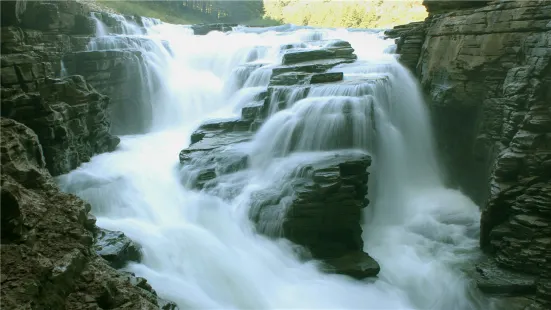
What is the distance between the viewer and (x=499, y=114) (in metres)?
10.6

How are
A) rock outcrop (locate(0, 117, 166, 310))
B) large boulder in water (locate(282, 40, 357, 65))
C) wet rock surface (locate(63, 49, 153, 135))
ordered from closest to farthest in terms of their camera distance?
rock outcrop (locate(0, 117, 166, 310)), wet rock surface (locate(63, 49, 153, 135)), large boulder in water (locate(282, 40, 357, 65))

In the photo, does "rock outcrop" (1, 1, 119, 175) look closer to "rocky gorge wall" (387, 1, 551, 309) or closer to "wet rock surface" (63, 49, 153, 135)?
"wet rock surface" (63, 49, 153, 135)

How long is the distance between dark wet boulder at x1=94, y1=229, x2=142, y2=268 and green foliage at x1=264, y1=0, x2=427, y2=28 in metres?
31.2

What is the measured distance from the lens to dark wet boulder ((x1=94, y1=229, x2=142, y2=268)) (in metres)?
6.09

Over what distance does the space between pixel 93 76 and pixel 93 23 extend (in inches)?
144

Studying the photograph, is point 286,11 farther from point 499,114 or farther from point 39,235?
point 39,235

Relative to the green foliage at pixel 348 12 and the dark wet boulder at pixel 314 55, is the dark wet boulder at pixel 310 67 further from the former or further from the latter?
the green foliage at pixel 348 12

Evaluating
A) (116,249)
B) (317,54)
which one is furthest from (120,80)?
(116,249)

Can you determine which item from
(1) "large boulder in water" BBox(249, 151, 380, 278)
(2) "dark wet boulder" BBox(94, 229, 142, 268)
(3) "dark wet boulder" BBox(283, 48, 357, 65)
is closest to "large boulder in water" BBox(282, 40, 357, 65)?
(3) "dark wet boulder" BBox(283, 48, 357, 65)

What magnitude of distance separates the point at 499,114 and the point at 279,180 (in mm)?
5632

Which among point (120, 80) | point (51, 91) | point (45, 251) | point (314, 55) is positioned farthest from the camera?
point (120, 80)

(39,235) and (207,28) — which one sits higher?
(207,28)

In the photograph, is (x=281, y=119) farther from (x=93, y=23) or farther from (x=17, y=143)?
(x=93, y=23)

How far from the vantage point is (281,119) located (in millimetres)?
11562
